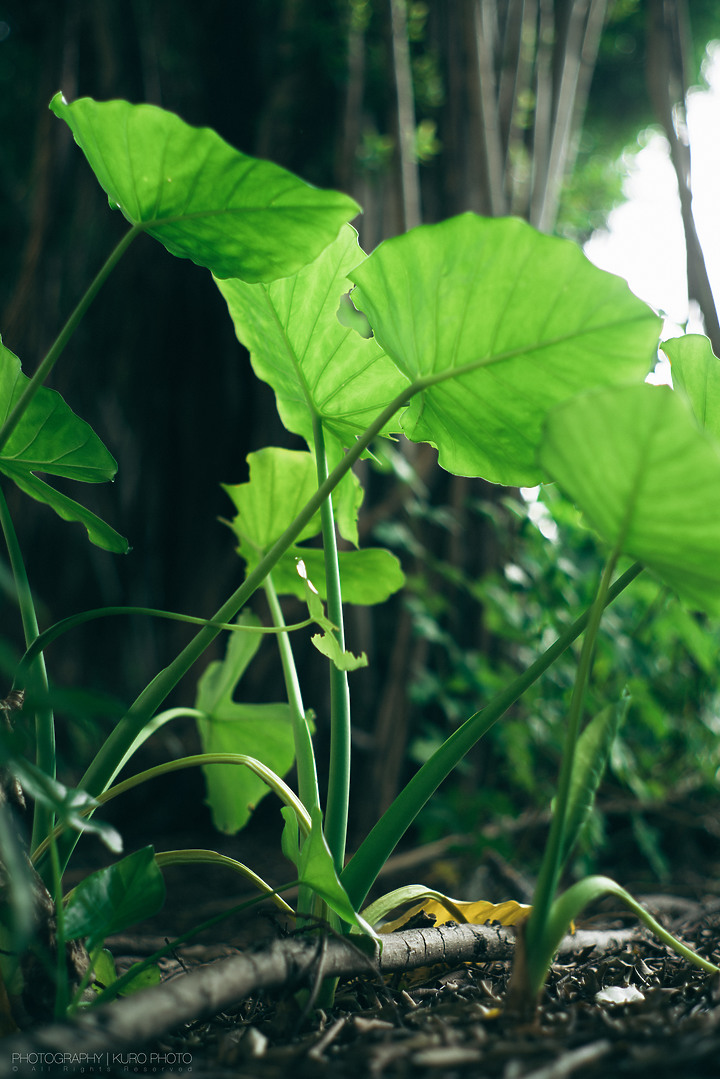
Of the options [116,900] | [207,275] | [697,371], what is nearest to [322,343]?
[697,371]

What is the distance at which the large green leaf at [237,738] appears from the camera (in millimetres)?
490

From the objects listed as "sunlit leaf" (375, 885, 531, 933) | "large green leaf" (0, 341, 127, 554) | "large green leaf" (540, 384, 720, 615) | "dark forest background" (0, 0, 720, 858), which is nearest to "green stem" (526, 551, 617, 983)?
→ "large green leaf" (540, 384, 720, 615)

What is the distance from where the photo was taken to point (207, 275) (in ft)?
6.16

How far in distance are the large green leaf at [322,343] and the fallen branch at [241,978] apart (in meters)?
0.31

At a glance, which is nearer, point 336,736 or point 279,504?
point 336,736

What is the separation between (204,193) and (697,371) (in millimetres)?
290

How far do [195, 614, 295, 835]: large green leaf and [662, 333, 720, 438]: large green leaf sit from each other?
0.33 metres

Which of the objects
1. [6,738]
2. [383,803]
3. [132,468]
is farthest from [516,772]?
[132,468]

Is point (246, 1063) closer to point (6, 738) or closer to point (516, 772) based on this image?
point (6, 738)

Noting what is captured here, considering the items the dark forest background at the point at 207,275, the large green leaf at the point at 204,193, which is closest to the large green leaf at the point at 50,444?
the large green leaf at the point at 204,193

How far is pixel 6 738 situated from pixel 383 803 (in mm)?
1263

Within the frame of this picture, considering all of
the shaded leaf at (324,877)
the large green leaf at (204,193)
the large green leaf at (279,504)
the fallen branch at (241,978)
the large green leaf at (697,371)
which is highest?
the large green leaf at (204,193)

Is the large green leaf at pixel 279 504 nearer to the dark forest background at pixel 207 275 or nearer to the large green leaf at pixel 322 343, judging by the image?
the large green leaf at pixel 322 343

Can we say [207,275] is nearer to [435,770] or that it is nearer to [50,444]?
[50,444]
